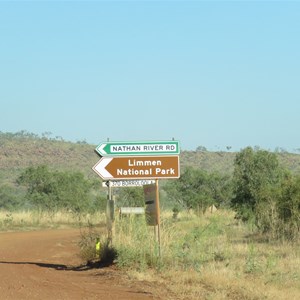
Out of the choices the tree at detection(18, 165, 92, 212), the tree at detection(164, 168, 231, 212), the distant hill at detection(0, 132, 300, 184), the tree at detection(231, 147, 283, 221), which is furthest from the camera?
the distant hill at detection(0, 132, 300, 184)

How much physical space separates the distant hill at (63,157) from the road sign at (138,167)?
72.3 m

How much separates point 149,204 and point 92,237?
363 cm

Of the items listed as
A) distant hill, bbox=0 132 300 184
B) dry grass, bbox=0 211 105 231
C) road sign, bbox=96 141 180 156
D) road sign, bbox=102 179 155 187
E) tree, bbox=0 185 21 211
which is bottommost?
dry grass, bbox=0 211 105 231

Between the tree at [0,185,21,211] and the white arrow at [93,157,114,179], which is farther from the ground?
the tree at [0,185,21,211]

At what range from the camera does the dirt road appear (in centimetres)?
1262

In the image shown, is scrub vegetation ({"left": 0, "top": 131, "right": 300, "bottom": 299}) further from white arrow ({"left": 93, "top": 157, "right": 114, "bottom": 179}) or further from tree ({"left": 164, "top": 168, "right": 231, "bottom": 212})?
tree ({"left": 164, "top": 168, "right": 231, "bottom": 212})

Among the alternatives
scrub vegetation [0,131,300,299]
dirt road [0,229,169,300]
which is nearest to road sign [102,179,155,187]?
scrub vegetation [0,131,300,299]

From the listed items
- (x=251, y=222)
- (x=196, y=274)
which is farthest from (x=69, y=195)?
(x=196, y=274)

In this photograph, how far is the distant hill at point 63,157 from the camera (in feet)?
313

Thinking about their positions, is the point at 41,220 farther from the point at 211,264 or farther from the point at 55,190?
the point at 211,264

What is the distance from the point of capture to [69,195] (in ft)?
156

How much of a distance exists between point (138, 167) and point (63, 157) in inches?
3365

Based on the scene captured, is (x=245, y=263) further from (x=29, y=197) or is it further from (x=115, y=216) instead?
(x=29, y=197)

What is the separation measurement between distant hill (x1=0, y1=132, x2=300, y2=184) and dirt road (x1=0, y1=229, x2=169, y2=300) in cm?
6821
